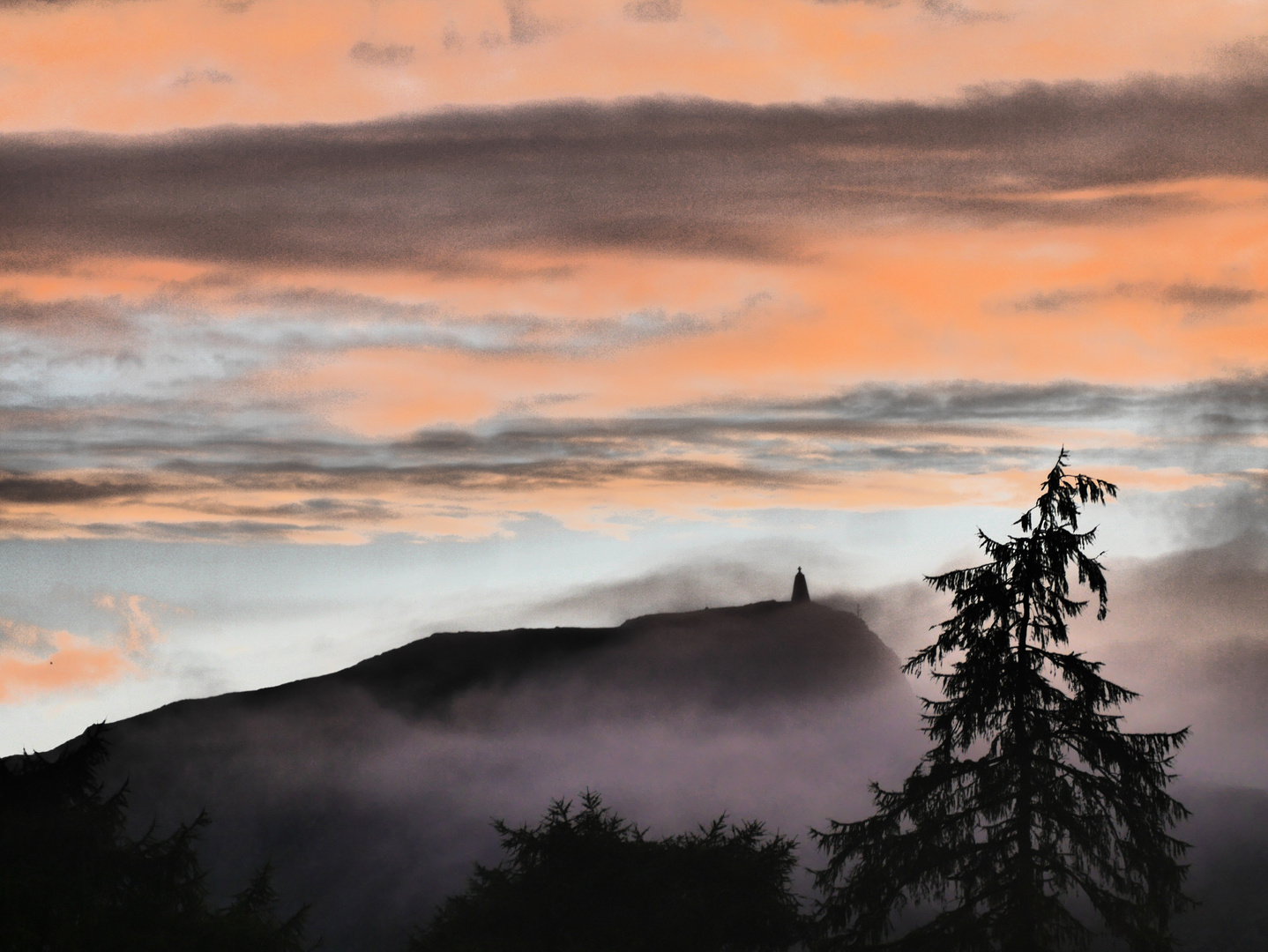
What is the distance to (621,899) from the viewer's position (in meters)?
48.4

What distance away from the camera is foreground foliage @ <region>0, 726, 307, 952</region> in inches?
1093

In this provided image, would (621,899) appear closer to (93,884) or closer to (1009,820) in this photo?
(93,884)

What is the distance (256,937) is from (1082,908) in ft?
545

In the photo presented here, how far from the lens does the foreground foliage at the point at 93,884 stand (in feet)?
91.1

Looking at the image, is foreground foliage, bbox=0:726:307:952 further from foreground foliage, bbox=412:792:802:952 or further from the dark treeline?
foreground foliage, bbox=412:792:802:952

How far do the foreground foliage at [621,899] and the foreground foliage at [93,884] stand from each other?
8506 millimetres

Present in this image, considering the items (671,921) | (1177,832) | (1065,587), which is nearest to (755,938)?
(671,921)

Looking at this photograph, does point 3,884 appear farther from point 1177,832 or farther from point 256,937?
point 1177,832

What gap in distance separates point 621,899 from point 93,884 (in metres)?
21.2

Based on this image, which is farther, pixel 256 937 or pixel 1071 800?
pixel 256 937

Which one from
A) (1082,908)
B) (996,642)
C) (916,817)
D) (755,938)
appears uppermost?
(996,642)

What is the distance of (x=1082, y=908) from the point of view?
173875mm

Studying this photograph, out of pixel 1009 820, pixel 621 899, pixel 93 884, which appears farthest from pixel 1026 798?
pixel 621 899

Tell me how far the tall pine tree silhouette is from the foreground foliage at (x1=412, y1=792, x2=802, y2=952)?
21262 millimetres
